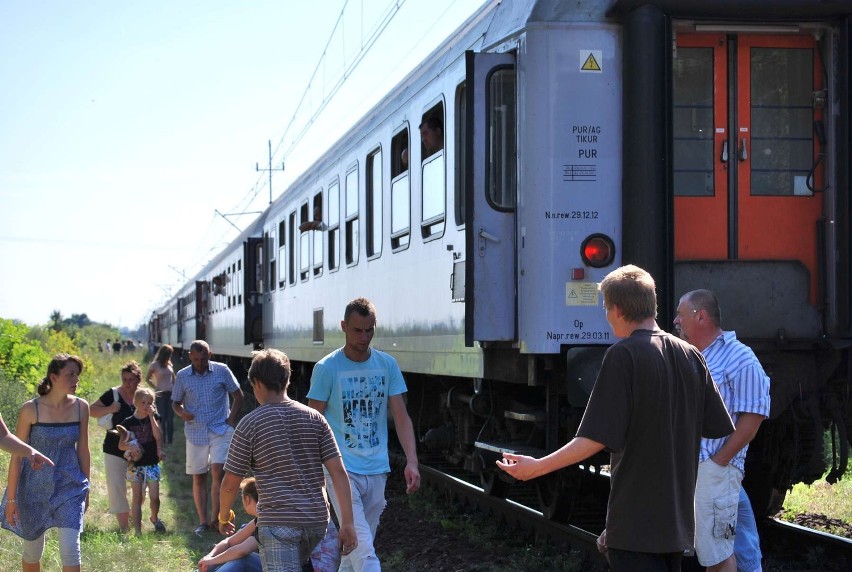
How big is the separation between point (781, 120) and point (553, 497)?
3.11m

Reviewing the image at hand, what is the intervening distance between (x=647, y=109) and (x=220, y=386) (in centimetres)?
522

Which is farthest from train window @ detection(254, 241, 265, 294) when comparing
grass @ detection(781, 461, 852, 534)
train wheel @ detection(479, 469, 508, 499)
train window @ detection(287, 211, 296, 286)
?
grass @ detection(781, 461, 852, 534)

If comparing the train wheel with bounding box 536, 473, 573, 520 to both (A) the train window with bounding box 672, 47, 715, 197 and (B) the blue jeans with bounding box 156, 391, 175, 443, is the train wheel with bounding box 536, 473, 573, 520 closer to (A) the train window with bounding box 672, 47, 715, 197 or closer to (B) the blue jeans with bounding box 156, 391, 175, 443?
(A) the train window with bounding box 672, 47, 715, 197

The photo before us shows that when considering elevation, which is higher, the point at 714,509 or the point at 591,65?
the point at 591,65

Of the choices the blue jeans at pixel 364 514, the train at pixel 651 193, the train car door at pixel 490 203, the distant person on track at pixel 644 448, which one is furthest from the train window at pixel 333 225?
the distant person on track at pixel 644 448

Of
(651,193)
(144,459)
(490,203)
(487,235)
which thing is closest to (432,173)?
(490,203)

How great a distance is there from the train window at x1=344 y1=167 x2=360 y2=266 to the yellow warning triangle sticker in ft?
14.6


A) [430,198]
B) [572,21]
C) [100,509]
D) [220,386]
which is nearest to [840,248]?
[572,21]

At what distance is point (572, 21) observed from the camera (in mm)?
7320

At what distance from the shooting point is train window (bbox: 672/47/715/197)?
761cm

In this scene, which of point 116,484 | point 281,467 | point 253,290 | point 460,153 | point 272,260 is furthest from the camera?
point 253,290

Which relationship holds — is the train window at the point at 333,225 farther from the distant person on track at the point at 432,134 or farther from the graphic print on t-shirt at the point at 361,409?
the graphic print on t-shirt at the point at 361,409

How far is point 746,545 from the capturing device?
5793 millimetres

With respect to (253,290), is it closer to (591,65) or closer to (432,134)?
(432,134)
